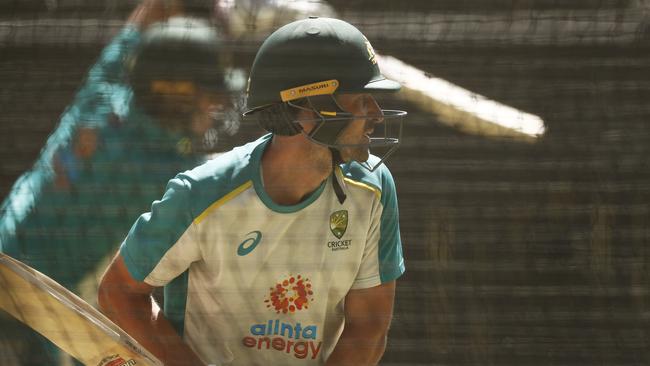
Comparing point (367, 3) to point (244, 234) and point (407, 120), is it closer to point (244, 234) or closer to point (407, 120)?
point (407, 120)

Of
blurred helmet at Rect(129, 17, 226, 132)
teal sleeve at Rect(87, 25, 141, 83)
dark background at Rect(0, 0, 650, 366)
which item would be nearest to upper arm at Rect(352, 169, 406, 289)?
dark background at Rect(0, 0, 650, 366)

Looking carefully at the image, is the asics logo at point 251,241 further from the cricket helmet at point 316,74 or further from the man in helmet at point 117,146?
the man in helmet at point 117,146

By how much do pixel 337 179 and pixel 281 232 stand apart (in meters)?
0.19

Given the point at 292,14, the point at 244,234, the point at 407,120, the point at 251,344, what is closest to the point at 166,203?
the point at 244,234

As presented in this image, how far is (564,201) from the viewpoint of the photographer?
109 inches

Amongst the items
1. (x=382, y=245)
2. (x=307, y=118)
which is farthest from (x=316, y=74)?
(x=382, y=245)

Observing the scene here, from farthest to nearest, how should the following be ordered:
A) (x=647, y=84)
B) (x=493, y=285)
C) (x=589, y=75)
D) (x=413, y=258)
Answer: (x=413, y=258) → (x=493, y=285) → (x=589, y=75) → (x=647, y=84)

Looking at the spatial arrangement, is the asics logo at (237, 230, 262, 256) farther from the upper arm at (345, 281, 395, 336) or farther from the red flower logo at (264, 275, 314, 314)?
the upper arm at (345, 281, 395, 336)

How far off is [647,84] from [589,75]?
0.20m

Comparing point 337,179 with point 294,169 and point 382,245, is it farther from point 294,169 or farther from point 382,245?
point 382,245

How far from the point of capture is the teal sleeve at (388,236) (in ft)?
6.95

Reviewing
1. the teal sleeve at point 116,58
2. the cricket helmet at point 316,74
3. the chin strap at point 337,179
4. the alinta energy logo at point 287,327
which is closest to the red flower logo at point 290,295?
the alinta energy logo at point 287,327

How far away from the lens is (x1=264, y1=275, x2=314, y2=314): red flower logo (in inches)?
79.4

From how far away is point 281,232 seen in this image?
2.00 meters
